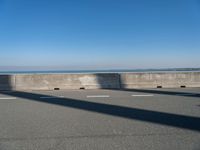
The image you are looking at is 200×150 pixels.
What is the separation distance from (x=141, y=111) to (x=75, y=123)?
7.21 ft

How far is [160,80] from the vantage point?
1398cm

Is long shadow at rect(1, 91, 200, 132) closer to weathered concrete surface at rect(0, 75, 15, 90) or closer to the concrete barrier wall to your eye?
the concrete barrier wall

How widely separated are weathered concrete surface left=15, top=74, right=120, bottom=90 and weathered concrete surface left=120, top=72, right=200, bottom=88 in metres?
0.64

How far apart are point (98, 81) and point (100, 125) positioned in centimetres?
780

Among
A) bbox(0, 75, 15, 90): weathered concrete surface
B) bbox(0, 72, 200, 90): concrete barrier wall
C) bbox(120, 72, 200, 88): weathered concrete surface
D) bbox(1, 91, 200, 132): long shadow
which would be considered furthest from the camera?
bbox(120, 72, 200, 88): weathered concrete surface

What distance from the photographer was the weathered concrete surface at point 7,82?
12.9 m

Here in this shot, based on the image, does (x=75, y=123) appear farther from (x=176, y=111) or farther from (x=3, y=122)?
(x=176, y=111)

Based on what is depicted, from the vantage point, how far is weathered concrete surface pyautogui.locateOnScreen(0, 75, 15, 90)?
508 inches

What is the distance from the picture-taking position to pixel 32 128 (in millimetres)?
5586

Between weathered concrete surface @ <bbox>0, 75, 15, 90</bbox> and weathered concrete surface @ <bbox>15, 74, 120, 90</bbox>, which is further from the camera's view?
weathered concrete surface @ <bbox>15, 74, 120, 90</bbox>

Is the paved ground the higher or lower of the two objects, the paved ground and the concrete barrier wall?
the lower

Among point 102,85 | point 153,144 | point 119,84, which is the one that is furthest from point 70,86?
point 153,144

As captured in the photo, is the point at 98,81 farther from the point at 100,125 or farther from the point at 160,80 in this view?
the point at 100,125

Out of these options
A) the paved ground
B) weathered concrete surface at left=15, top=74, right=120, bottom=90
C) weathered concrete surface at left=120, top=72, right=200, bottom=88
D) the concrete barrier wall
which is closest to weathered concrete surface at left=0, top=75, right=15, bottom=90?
the concrete barrier wall
